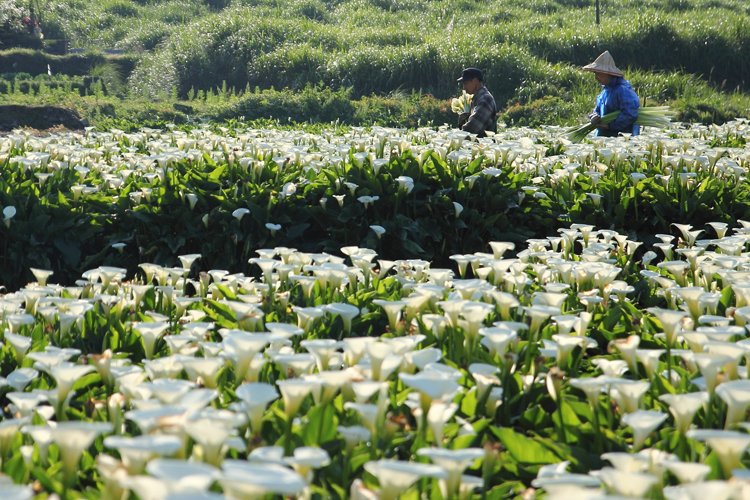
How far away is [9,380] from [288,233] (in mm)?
3870

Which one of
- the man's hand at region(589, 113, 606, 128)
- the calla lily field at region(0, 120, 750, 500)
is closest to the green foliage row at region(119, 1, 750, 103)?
the man's hand at region(589, 113, 606, 128)

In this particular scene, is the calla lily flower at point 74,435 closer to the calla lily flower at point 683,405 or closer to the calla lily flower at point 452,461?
the calla lily flower at point 452,461

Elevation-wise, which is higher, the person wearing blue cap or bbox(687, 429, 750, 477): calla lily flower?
bbox(687, 429, 750, 477): calla lily flower

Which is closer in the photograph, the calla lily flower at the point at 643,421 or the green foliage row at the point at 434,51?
the calla lily flower at the point at 643,421

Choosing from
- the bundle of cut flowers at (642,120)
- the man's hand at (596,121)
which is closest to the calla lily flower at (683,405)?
the bundle of cut flowers at (642,120)

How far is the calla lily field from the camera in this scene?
1.98m

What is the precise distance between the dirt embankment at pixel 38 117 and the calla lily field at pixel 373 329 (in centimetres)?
758

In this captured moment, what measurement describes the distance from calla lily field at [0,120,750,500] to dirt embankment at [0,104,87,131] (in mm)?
7582

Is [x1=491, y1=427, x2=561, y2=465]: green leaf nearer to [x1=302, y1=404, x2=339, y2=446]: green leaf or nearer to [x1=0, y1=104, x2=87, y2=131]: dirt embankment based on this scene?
[x1=302, y1=404, x2=339, y2=446]: green leaf

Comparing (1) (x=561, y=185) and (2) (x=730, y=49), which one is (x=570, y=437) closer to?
(1) (x=561, y=185)

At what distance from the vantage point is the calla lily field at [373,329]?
77.9 inches

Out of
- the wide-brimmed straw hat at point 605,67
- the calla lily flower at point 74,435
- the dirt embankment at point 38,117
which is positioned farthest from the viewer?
the dirt embankment at point 38,117

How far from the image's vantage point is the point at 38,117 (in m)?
14.9

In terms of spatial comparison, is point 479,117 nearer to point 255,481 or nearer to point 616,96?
point 616,96
